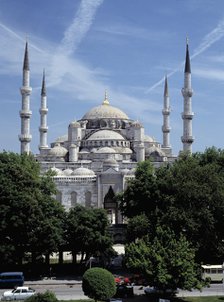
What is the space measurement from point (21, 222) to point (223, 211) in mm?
11882

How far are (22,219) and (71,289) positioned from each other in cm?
593

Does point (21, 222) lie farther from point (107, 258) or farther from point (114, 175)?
point (114, 175)

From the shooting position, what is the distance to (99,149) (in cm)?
6512

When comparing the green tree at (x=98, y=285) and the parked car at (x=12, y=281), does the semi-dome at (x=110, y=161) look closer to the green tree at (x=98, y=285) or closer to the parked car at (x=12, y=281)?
the parked car at (x=12, y=281)

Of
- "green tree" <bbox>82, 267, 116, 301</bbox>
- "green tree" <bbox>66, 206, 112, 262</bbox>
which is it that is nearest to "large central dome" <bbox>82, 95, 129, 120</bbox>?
"green tree" <bbox>66, 206, 112, 262</bbox>

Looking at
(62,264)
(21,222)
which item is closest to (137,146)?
(62,264)

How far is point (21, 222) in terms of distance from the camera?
3197 cm

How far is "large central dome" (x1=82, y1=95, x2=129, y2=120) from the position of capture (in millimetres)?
73875

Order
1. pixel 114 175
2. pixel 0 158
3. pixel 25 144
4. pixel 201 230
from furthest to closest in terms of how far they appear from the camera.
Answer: pixel 25 144 → pixel 114 175 → pixel 0 158 → pixel 201 230

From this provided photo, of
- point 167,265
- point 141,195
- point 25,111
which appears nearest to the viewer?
point 167,265

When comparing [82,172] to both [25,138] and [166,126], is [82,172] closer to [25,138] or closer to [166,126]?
[25,138]

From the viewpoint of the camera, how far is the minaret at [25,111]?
61188 mm

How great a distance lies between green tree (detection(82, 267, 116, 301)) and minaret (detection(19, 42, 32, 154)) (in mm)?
40301

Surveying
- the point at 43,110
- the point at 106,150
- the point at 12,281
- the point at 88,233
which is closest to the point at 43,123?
the point at 43,110
